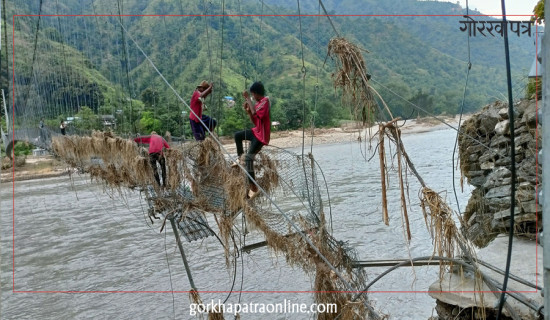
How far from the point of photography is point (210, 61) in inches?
222

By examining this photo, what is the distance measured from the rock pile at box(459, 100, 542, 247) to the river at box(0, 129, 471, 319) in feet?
1.83

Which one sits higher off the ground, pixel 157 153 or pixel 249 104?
pixel 249 104

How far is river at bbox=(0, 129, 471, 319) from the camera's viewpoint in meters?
8.54

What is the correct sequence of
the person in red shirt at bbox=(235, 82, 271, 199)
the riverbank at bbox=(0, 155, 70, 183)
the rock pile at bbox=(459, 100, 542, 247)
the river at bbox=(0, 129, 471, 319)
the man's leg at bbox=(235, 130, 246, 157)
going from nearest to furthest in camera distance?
the person in red shirt at bbox=(235, 82, 271, 199) < the man's leg at bbox=(235, 130, 246, 157) < the rock pile at bbox=(459, 100, 542, 247) < the river at bbox=(0, 129, 471, 319) < the riverbank at bbox=(0, 155, 70, 183)

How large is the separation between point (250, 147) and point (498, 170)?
329 cm

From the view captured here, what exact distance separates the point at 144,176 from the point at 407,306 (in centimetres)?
510

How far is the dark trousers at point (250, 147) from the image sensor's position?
4137 mm

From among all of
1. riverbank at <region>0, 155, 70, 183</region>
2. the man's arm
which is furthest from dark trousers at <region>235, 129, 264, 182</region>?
riverbank at <region>0, 155, 70, 183</region>

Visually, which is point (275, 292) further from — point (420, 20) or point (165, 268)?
point (420, 20)

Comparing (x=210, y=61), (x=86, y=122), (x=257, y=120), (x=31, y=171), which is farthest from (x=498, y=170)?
(x=31, y=171)

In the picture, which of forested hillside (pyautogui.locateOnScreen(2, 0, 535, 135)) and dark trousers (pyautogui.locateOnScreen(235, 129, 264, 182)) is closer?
dark trousers (pyautogui.locateOnScreen(235, 129, 264, 182))

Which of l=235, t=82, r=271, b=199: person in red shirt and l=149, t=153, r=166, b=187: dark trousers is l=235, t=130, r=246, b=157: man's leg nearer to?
l=235, t=82, r=271, b=199: person in red shirt

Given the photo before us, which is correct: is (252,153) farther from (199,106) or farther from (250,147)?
(199,106)

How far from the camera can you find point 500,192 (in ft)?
18.3
